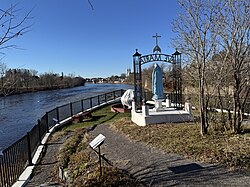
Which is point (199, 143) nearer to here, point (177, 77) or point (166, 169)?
point (166, 169)

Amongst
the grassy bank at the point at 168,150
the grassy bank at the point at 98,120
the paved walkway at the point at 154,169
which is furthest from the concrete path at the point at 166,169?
the grassy bank at the point at 98,120

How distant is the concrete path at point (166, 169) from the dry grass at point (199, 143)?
1.02 feet

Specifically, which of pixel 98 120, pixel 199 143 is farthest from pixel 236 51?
pixel 98 120

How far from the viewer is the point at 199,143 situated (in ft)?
18.5

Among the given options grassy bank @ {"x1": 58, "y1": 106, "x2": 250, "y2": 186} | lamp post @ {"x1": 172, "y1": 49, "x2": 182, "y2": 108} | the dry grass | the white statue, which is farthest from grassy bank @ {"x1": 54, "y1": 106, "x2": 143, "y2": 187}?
the white statue

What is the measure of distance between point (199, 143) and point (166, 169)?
176cm

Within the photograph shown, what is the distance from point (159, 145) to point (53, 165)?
2877mm

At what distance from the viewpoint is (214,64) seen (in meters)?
6.20

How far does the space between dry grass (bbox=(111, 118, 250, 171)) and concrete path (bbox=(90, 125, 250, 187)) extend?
311 mm

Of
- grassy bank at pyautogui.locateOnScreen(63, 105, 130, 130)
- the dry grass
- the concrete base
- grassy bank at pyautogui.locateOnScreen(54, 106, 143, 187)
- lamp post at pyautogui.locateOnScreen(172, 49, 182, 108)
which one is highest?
lamp post at pyautogui.locateOnScreen(172, 49, 182, 108)

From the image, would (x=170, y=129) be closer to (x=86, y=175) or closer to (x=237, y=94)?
(x=237, y=94)

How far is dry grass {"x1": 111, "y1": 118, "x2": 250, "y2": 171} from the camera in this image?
4.54m

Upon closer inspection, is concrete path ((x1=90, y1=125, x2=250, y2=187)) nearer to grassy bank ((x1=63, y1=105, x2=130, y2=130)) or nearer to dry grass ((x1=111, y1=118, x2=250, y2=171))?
dry grass ((x1=111, y1=118, x2=250, y2=171))

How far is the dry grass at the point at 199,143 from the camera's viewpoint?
14.9 ft
